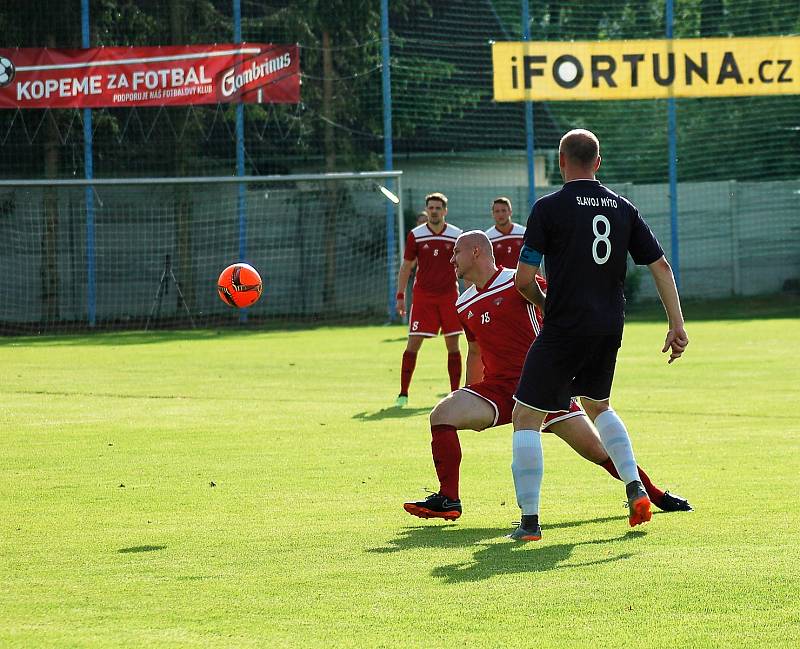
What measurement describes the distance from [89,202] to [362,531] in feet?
77.6

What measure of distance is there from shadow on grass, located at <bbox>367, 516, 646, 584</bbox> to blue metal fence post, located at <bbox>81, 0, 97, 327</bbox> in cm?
2251

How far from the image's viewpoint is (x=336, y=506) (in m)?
7.89

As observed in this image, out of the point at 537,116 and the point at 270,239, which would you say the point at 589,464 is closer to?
the point at 270,239

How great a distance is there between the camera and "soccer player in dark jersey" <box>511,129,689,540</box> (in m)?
6.77

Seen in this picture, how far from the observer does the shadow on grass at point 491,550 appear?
6.00 metres

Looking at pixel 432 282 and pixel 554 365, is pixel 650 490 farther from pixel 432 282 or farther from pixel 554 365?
pixel 432 282

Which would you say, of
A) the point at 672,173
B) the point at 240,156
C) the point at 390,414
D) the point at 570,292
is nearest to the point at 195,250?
the point at 240,156

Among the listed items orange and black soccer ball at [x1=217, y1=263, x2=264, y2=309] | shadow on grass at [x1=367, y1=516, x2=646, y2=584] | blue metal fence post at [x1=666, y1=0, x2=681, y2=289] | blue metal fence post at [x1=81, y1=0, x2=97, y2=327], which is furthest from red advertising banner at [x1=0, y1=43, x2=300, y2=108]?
shadow on grass at [x1=367, y1=516, x2=646, y2=584]

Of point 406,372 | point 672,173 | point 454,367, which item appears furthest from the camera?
point 672,173

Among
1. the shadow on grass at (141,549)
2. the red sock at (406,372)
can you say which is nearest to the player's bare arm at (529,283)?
the shadow on grass at (141,549)

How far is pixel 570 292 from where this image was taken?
6801 mm

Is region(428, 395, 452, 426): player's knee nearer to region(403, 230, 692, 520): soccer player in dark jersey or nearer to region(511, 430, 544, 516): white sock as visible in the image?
region(403, 230, 692, 520): soccer player in dark jersey

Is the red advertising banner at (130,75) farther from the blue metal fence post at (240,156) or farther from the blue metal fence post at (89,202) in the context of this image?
the blue metal fence post at (89,202)

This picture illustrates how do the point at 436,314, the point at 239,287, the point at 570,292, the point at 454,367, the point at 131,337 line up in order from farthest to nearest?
the point at 131,337
the point at 436,314
the point at 454,367
the point at 239,287
the point at 570,292
